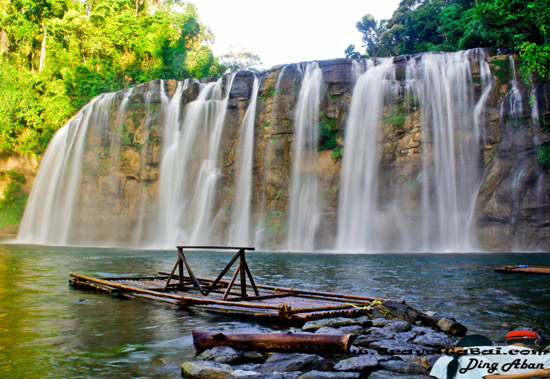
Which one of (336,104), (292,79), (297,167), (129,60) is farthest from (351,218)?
(129,60)

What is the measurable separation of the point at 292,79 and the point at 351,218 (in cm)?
978

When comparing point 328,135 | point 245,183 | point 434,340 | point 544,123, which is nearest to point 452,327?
point 434,340

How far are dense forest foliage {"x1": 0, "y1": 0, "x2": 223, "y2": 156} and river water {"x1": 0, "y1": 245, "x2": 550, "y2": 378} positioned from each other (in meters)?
26.8

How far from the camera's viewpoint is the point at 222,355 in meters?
5.23

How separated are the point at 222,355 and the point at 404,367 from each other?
1924mm

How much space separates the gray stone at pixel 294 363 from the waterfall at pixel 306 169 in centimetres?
2170

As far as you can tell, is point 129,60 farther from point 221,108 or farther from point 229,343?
point 229,343

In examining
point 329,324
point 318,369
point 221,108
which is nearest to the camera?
point 318,369

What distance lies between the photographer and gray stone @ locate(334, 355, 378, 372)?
4.72 meters

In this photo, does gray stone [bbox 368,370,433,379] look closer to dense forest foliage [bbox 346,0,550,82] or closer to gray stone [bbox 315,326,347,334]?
gray stone [bbox 315,326,347,334]

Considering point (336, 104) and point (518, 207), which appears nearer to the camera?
point (518, 207)

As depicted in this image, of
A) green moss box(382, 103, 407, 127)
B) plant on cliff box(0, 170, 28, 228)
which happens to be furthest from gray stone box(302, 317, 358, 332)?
plant on cliff box(0, 170, 28, 228)

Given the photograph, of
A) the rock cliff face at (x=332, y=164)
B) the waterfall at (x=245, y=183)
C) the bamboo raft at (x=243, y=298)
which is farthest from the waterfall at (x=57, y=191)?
the bamboo raft at (x=243, y=298)

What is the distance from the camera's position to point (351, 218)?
87.1ft
